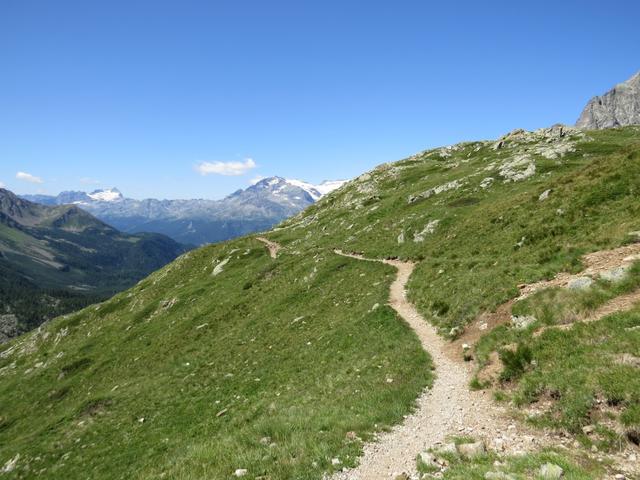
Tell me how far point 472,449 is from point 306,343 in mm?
18788

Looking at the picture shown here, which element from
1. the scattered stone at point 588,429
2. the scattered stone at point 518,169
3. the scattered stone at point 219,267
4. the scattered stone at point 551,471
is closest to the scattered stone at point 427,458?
the scattered stone at point 551,471

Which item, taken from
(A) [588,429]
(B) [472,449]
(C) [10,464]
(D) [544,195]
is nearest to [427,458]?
(B) [472,449]

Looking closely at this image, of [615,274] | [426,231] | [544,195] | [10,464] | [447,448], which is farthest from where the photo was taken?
[426,231]

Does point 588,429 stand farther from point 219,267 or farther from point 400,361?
point 219,267

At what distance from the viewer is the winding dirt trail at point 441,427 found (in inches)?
473

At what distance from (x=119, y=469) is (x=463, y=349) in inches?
850

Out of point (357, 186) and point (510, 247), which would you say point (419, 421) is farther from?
point (357, 186)

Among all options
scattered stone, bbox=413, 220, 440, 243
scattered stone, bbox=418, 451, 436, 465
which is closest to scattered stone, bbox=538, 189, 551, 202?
scattered stone, bbox=413, 220, 440, 243

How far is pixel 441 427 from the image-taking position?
14.0 meters

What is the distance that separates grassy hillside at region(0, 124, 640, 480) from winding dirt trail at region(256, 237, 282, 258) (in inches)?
138

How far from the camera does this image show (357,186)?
112 metres

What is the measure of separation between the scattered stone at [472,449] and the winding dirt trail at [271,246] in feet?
186

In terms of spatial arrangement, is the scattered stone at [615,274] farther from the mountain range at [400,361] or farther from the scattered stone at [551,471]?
the scattered stone at [551,471]

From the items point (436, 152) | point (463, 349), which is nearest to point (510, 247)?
point (463, 349)
